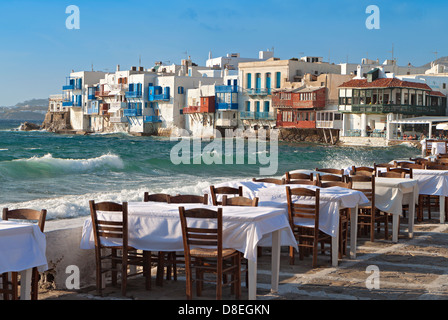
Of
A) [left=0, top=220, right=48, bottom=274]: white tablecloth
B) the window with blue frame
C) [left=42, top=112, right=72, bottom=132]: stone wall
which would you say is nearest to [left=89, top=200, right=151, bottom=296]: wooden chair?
[left=0, top=220, right=48, bottom=274]: white tablecloth

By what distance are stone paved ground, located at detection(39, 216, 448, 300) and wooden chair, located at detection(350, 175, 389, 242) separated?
1.53 ft

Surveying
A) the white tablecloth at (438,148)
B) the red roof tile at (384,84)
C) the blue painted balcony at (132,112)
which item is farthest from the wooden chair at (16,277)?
the blue painted balcony at (132,112)

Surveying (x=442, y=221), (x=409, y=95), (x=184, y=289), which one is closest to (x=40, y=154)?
(x=409, y=95)

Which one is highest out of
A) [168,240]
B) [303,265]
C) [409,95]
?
[409,95]

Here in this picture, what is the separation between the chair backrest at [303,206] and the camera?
8219mm

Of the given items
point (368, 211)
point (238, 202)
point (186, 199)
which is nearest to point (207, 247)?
point (238, 202)

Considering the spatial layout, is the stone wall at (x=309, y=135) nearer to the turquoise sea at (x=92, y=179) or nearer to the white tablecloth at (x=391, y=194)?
the turquoise sea at (x=92, y=179)

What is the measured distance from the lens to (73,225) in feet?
23.6

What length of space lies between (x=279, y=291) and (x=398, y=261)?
2400mm

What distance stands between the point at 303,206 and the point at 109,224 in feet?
9.02

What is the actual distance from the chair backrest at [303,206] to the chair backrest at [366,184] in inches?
60.1

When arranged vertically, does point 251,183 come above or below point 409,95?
below

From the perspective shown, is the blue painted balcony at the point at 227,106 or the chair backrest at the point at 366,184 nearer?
the chair backrest at the point at 366,184
